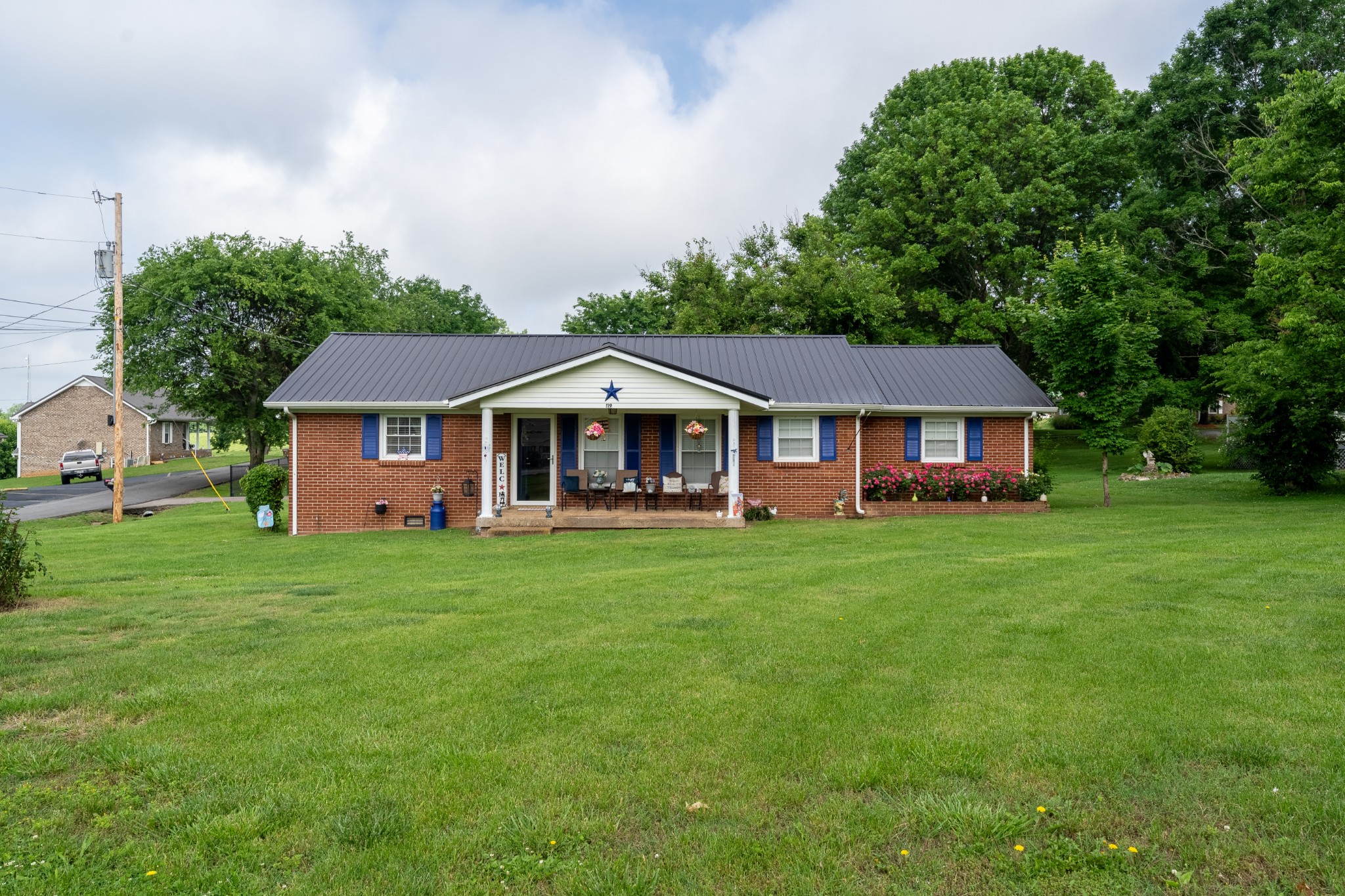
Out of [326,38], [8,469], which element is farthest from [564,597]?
[8,469]

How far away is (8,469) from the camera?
49.2 meters

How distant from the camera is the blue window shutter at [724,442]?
1866 centimetres

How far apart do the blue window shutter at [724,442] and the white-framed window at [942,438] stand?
486 cm

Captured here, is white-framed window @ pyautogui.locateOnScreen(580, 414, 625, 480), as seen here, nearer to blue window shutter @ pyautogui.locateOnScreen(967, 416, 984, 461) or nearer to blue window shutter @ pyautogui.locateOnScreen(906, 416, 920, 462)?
blue window shutter @ pyautogui.locateOnScreen(906, 416, 920, 462)

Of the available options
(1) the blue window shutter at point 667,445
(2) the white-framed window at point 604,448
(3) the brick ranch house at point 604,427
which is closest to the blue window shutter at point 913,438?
(3) the brick ranch house at point 604,427

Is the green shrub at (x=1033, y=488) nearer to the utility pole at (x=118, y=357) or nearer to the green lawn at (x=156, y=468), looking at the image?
the utility pole at (x=118, y=357)

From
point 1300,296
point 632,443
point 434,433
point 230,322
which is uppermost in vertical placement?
point 230,322

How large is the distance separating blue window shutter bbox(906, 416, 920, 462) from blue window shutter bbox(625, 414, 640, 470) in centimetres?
654

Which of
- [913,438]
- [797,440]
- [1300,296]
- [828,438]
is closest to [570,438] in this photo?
[797,440]

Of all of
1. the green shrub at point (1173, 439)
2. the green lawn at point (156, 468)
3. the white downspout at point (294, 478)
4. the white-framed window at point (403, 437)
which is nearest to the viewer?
the white downspout at point (294, 478)

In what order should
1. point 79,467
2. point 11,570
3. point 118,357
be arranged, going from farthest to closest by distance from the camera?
point 79,467
point 118,357
point 11,570

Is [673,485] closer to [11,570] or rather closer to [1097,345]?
[1097,345]

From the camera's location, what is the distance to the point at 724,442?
1873 cm

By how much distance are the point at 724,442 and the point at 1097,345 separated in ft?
28.7
